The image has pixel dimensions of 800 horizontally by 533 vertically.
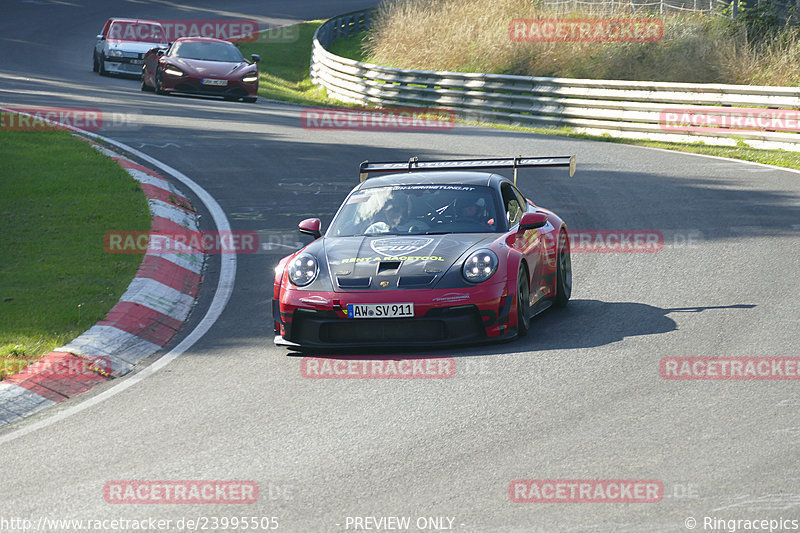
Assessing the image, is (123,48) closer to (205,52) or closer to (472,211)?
(205,52)

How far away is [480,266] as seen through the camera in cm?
863

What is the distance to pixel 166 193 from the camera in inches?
578

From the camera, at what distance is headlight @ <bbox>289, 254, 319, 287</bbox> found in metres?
8.80

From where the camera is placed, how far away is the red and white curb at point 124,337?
7840 millimetres

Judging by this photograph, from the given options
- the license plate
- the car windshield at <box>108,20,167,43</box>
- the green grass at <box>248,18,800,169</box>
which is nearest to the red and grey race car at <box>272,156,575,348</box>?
the license plate

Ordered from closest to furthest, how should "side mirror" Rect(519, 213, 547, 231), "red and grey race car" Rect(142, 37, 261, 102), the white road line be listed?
the white road line < "side mirror" Rect(519, 213, 547, 231) < "red and grey race car" Rect(142, 37, 261, 102)

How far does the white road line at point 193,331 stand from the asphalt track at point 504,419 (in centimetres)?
8

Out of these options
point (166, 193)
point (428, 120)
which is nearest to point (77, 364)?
point (166, 193)

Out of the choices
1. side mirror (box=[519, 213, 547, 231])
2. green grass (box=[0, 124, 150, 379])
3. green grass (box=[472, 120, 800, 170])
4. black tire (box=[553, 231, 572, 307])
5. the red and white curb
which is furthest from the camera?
green grass (box=[472, 120, 800, 170])

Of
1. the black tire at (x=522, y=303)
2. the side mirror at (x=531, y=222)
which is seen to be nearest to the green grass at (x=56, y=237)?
the black tire at (x=522, y=303)

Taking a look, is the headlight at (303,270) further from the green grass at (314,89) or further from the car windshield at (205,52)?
the car windshield at (205,52)

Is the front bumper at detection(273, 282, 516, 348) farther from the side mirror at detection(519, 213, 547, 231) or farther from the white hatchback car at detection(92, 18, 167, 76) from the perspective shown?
the white hatchback car at detection(92, 18, 167, 76)

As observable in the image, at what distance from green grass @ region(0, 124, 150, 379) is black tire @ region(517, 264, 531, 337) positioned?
350cm

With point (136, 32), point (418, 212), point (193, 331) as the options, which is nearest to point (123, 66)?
point (136, 32)
